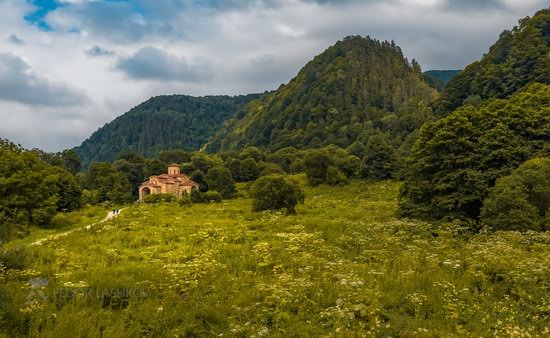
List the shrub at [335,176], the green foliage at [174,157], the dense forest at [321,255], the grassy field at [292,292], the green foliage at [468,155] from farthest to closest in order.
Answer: the green foliage at [174,157], the shrub at [335,176], the green foliage at [468,155], the dense forest at [321,255], the grassy field at [292,292]

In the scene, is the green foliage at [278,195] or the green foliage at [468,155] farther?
the green foliage at [278,195]

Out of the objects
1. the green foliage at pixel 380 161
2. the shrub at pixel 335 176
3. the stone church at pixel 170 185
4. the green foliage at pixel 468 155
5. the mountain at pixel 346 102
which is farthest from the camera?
the mountain at pixel 346 102

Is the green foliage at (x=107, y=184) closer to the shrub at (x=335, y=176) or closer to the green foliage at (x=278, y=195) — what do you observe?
the shrub at (x=335, y=176)

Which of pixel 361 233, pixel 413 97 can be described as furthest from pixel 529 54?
pixel 361 233

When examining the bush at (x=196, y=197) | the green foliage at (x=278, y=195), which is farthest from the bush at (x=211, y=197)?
the green foliage at (x=278, y=195)

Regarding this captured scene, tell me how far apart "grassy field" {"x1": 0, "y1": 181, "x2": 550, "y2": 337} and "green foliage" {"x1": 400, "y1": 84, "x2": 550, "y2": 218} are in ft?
24.3

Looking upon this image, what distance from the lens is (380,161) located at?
53.3 meters

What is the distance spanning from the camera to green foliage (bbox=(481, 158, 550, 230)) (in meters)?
18.8

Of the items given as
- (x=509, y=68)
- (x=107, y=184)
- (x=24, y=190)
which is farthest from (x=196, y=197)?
(x=509, y=68)

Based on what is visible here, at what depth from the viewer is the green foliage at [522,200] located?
18.8 metres

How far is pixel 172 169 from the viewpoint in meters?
76.9

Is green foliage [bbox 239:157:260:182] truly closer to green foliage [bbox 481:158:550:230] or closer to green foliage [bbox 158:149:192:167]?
green foliage [bbox 158:149:192:167]

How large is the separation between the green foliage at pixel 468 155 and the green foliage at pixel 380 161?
82.3 feet

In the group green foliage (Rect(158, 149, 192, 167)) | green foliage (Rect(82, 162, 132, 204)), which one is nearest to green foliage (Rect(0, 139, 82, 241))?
green foliage (Rect(82, 162, 132, 204))
